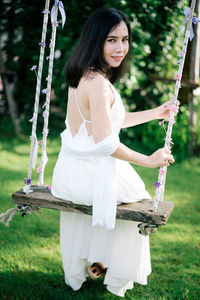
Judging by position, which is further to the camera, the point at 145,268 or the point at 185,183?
the point at 185,183

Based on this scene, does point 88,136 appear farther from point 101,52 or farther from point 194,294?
point 194,294

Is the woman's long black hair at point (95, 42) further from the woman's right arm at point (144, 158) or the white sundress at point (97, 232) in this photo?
the woman's right arm at point (144, 158)

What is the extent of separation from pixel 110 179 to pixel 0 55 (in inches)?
178

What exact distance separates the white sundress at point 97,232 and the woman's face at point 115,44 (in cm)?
19

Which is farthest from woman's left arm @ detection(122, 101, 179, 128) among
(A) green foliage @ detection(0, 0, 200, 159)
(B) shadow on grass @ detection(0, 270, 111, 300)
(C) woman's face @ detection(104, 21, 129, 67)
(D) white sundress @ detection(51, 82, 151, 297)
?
(A) green foliage @ detection(0, 0, 200, 159)

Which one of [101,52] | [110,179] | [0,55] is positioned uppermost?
[0,55]

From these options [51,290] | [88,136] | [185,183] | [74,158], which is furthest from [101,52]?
[185,183]

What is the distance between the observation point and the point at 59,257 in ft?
9.98

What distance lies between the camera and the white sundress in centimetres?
225

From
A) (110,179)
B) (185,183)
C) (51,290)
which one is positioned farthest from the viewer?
(185,183)

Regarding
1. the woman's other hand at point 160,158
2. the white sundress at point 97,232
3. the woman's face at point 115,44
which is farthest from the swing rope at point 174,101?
the woman's face at point 115,44

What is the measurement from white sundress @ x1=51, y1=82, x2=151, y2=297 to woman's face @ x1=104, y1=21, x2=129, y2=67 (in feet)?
0.61

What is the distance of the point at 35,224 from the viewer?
3.60 metres

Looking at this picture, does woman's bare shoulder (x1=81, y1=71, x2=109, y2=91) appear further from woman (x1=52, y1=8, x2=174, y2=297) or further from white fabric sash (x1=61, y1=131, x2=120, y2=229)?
white fabric sash (x1=61, y1=131, x2=120, y2=229)
